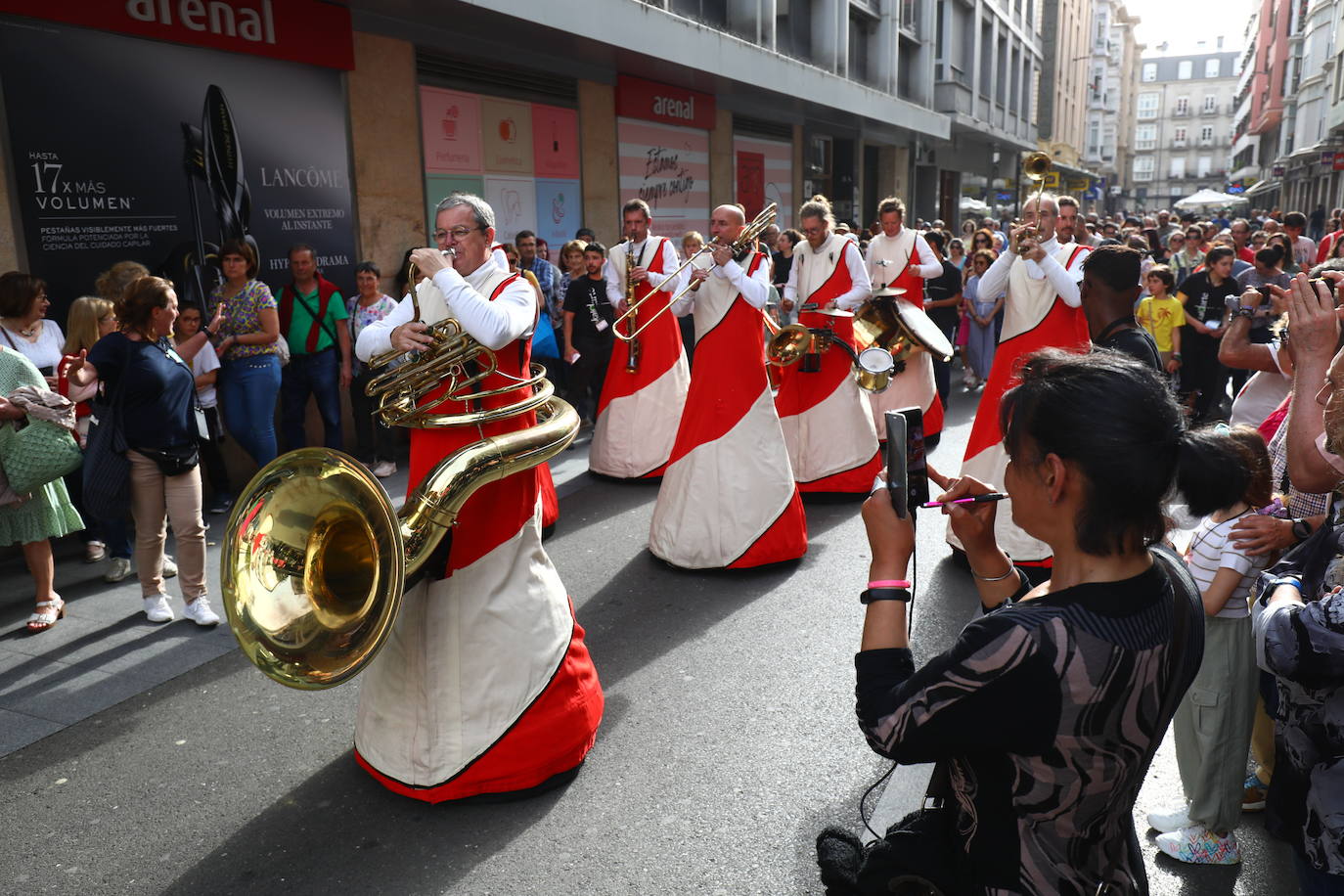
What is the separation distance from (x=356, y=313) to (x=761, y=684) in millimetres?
5470

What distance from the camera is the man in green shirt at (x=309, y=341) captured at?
8047mm

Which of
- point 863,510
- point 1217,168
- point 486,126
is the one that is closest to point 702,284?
point 863,510

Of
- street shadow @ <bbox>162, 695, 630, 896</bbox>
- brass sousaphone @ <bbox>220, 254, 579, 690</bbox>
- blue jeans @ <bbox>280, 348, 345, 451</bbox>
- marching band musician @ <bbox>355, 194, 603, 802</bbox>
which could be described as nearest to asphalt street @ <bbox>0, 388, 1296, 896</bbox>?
street shadow @ <bbox>162, 695, 630, 896</bbox>

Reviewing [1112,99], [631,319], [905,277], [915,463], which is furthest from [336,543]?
[1112,99]

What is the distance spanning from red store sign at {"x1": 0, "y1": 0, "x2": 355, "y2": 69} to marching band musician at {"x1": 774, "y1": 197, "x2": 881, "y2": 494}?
432cm

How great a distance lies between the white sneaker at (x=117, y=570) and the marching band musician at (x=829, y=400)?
4323 mm

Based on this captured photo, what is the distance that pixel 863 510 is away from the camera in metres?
1.78

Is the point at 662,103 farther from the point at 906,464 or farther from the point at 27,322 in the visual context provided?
Answer: the point at 906,464

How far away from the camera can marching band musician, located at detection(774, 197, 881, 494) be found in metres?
7.40

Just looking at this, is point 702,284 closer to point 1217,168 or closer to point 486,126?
point 486,126

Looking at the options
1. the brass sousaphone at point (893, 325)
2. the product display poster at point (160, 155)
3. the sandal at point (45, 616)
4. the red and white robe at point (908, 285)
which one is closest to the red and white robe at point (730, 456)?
the brass sousaphone at point (893, 325)

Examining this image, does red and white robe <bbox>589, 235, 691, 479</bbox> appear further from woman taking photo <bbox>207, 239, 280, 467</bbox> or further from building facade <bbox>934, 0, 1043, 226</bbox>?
building facade <bbox>934, 0, 1043, 226</bbox>

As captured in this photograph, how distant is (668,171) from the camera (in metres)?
14.4

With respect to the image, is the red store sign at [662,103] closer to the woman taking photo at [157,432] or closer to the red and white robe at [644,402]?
the red and white robe at [644,402]
